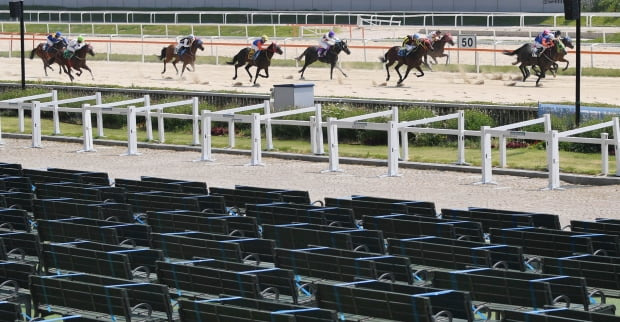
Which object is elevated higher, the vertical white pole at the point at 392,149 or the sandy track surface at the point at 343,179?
the vertical white pole at the point at 392,149

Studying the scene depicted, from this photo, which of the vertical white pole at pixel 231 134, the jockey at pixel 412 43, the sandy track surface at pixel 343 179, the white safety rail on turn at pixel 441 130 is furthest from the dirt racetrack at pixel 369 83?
the sandy track surface at pixel 343 179

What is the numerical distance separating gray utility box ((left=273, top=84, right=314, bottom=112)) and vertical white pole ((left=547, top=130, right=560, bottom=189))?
7.65 m

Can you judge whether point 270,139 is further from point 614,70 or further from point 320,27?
point 320,27

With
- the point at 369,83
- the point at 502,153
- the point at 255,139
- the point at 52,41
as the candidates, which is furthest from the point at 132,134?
the point at 52,41

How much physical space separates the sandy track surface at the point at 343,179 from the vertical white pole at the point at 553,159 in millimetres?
153

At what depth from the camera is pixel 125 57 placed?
47406 mm

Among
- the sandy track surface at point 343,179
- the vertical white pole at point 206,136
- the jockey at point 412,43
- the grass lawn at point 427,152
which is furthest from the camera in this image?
the jockey at point 412,43

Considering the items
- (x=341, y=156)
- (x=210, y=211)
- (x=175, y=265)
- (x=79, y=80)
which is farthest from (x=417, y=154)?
(x=79, y=80)

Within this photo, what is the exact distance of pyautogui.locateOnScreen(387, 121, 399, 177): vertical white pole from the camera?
20578mm

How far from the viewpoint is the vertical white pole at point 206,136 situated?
22.7m

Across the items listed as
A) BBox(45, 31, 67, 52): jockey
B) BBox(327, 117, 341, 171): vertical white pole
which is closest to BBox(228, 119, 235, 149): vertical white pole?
BBox(327, 117, 341, 171): vertical white pole

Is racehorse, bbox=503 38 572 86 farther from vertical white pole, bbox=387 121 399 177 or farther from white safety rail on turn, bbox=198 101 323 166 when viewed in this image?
vertical white pole, bbox=387 121 399 177

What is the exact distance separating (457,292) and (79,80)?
31.2 meters

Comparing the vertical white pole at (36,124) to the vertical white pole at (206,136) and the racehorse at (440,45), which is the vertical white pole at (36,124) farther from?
the racehorse at (440,45)
